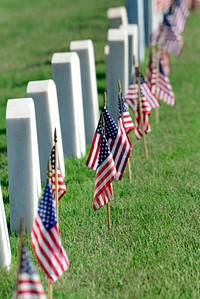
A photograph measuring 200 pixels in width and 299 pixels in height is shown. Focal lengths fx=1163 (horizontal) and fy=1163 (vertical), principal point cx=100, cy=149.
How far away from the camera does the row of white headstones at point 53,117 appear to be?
548 inches

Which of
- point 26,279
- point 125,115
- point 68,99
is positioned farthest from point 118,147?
point 26,279

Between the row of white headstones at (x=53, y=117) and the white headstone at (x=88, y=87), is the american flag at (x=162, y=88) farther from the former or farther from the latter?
the white headstone at (x=88, y=87)

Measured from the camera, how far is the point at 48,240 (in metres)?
11.6

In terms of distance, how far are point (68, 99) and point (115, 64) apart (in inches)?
130

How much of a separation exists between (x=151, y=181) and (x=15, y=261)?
3620mm

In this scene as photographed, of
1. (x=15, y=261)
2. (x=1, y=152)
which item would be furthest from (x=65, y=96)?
(x=15, y=261)

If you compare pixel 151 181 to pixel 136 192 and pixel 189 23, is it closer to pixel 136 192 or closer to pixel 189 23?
pixel 136 192

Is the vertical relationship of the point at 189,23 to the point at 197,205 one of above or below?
below

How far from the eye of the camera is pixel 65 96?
17328 mm

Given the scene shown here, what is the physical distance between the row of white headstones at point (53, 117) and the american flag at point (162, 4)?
26.4ft

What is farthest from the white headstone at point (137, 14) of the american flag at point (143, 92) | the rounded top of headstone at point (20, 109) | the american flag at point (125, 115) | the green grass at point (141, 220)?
the rounded top of headstone at point (20, 109)

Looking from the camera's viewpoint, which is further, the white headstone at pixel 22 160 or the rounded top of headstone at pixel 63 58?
the rounded top of headstone at pixel 63 58

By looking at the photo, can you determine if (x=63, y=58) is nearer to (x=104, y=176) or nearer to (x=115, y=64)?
(x=115, y=64)

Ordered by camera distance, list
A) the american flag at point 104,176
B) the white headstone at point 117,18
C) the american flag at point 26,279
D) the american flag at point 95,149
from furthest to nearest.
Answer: the white headstone at point 117,18, the american flag at point 95,149, the american flag at point 104,176, the american flag at point 26,279
